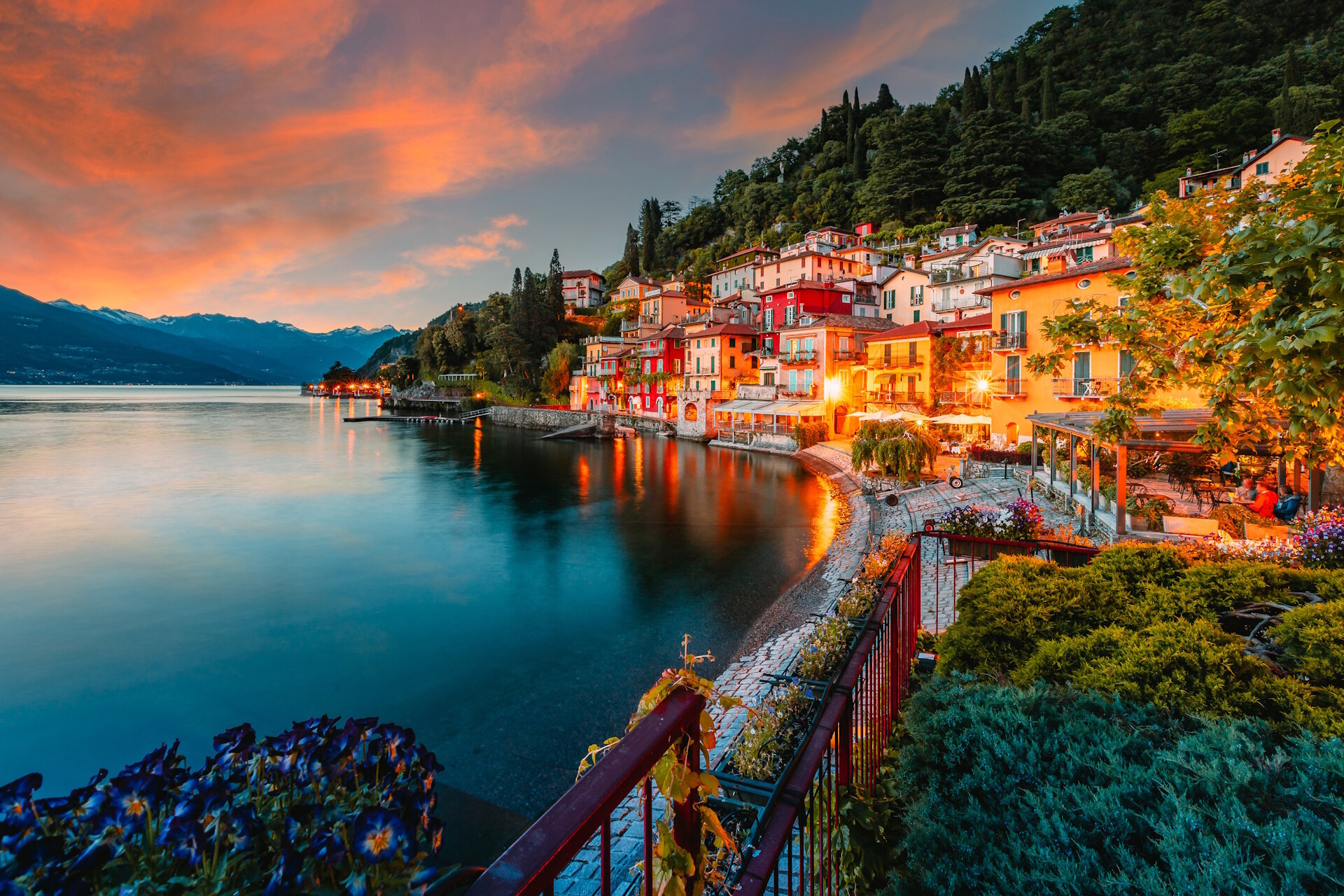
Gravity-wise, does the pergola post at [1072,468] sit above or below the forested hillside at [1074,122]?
below

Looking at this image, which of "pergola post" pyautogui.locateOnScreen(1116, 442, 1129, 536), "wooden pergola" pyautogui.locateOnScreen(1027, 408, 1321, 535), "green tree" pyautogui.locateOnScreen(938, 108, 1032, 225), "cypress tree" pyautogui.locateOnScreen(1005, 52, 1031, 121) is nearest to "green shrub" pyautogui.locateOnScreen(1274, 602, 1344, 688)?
"wooden pergola" pyautogui.locateOnScreen(1027, 408, 1321, 535)

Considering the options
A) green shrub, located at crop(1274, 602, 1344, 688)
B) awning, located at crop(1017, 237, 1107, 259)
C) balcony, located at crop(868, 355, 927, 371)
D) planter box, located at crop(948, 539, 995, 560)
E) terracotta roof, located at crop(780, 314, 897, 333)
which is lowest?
planter box, located at crop(948, 539, 995, 560)

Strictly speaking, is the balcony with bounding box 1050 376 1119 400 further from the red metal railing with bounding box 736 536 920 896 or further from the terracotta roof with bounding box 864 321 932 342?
the red metal railing with bounding box 736 536 920 896

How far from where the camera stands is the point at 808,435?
37.6 m

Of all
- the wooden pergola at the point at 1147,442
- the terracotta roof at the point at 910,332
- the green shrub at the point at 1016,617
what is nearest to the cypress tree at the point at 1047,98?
the terracotta roof at the point at 910,332

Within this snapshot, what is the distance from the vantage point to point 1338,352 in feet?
10.6

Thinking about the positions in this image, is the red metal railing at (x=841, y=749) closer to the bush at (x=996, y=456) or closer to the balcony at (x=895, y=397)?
the bush at (x=996, y=456)

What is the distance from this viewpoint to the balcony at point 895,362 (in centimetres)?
3231

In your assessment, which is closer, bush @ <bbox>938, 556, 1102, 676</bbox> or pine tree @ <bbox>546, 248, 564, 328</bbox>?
bush @ <bbox>938, 556, 1102, 676</bbox>

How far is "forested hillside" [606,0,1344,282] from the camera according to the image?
51.7 metres

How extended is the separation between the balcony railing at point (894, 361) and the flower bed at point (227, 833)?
3406 cm

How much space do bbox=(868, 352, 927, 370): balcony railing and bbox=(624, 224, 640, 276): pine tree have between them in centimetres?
5526

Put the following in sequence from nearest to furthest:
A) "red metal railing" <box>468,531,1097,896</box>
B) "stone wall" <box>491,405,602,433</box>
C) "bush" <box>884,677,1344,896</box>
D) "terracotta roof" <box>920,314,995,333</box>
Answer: "red metal railing" <box>468,531,1097,896</box> → "bush" <box>884,677,1344,896</box> → "terracotta roof" <box>920,314,995,333</box> → "stone wall" <box>491,405,602,433</box>

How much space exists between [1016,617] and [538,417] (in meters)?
61.8
